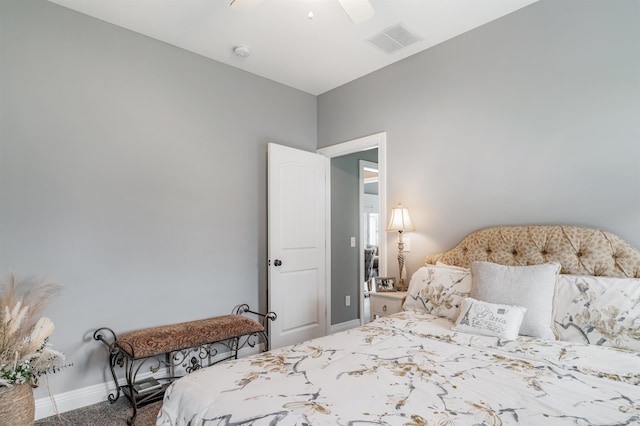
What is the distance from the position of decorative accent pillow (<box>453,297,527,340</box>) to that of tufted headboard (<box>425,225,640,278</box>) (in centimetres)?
57

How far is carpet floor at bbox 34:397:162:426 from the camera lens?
2.27 m

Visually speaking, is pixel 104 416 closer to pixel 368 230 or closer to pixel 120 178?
pixel 120 178

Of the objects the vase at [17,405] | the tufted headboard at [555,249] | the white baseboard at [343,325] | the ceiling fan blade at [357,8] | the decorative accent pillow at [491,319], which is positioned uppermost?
the ceiling fan blade at [357,8]

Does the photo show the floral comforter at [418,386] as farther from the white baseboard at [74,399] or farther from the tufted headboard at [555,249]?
the white baseboard at [74,399]

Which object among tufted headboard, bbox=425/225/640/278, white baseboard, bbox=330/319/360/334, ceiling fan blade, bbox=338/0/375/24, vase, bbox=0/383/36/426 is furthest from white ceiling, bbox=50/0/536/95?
white baseboard, bbox=330/319/360/334

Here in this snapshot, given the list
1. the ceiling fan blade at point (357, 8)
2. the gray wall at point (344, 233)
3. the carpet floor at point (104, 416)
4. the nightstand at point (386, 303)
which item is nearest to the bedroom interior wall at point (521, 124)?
the nightstand at point (386, 303)

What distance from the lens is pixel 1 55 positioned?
7.48 feet

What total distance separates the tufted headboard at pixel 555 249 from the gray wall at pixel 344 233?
5.80 ft

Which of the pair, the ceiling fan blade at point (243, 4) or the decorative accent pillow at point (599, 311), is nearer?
the decorative accent pillow at point (599, 311)

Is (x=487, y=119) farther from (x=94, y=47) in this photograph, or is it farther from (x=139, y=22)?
(x=94, y=47)

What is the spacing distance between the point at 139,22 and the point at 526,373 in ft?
11.0

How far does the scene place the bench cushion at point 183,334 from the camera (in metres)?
2.41

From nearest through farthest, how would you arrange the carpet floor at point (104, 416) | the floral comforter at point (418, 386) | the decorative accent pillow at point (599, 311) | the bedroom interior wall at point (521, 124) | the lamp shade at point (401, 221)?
the floral comforter at point (418, 386) → the decorative accent pillow at point (599, 311) → the bedroom interior wall at point (521, 124) → the carpet floor at point (104, 416) → the lamp shade at point (401, 221)

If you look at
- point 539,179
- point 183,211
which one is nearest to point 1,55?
point 183,211
